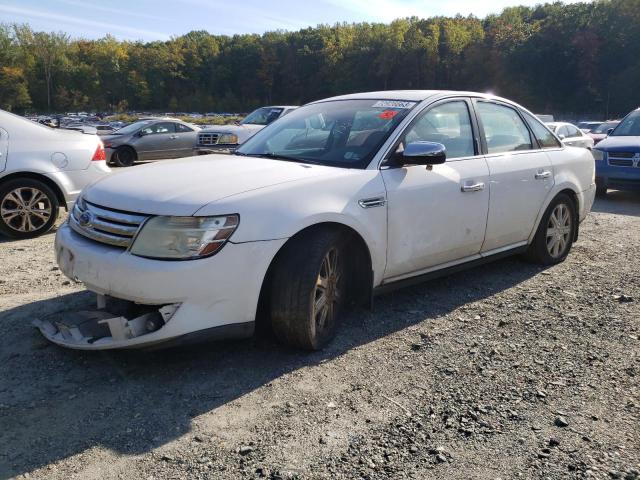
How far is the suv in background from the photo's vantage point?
10.0 m

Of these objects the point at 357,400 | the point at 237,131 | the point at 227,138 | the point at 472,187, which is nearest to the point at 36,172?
the point at 472,187

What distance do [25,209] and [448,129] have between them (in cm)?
483

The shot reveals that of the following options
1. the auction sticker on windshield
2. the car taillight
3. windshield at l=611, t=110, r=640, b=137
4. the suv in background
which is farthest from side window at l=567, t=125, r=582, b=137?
the car taillight

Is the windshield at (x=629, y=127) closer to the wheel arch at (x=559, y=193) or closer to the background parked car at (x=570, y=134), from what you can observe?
the background parked car at (x=570, y=134)

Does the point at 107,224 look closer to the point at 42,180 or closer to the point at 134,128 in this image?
the point at 42,180

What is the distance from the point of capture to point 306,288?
10.8 feet

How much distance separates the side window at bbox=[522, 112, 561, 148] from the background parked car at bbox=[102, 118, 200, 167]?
44.2 ft

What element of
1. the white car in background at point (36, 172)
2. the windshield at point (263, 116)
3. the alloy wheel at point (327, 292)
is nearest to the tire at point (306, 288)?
the alloy wheel at point (327, 292)

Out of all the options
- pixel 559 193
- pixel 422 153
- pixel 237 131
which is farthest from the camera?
pixel 237 131

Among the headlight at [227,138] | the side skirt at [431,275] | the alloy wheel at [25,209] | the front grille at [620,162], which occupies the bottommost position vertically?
the side skirt at [431,275]

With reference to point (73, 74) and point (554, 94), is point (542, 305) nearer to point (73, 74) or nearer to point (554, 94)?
point (554, 94)

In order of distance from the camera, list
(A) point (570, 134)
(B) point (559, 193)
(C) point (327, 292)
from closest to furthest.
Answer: (C) point (327, 292) → (B) point (559, 193) → (A) point (570, 134)

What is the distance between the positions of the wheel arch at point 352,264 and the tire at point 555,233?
2.30 metres

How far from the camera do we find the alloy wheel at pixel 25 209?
6457 millimetres
